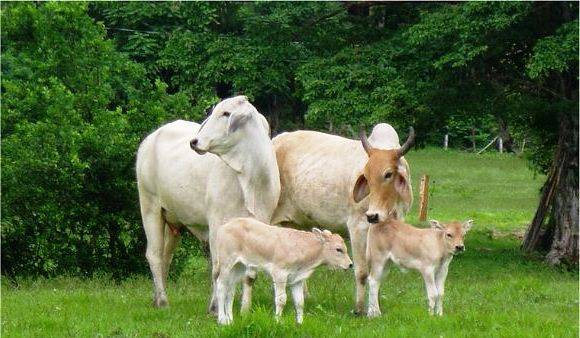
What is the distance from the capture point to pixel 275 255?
10680 mm

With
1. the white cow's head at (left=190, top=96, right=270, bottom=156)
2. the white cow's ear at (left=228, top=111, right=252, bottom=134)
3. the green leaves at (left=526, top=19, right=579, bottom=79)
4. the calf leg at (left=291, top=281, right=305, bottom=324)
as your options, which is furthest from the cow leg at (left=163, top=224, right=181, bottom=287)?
the green leaves at (left=526, top=19, right=579, bottom=79)

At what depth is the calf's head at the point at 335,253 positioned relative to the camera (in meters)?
10.6

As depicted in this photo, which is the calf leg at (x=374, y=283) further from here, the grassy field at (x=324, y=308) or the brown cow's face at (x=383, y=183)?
the brown cow's face at (x=383, y=183)

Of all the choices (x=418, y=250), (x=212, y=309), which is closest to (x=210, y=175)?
(x=212, y=309)

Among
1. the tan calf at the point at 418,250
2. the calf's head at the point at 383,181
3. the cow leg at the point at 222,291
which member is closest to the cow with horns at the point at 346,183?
the calf's head at the point at 383,181

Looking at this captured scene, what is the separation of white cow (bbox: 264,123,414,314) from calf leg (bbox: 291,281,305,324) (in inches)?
Result: 30.9

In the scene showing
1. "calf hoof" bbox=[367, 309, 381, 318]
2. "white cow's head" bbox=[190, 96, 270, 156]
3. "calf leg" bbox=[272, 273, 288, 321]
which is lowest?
"calf hoof" bbox=[367, 309, 381, 318]

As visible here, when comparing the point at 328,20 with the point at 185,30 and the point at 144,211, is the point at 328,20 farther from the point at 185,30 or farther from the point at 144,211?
the point at 144,211

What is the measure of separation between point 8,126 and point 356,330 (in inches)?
407

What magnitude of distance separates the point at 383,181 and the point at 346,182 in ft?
3.43

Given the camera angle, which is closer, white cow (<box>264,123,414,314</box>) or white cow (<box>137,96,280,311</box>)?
white cow (<box>264,123,414,314</box>)

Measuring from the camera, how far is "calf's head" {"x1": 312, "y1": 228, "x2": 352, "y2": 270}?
10648 millimetres

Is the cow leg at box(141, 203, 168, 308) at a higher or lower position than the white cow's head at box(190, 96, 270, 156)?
lower

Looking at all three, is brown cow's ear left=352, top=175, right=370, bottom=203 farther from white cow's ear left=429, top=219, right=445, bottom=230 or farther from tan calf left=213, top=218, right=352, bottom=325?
tan calf left=213, top=218, right=352, bottom=325
